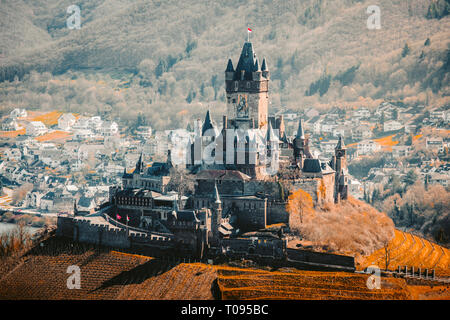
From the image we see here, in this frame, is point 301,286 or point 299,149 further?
point 299,149

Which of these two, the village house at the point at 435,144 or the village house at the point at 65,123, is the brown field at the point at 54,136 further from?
the village house at the point at 435,144

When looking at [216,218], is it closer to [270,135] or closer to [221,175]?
[221,175]

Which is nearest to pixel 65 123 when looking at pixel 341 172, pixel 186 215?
pixel 341 172

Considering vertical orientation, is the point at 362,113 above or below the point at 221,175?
above

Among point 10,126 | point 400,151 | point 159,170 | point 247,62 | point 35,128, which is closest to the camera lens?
point 159,170

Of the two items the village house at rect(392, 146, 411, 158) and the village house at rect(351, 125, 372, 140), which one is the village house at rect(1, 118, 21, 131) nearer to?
the village house at rect(351, 125, 372, 140)

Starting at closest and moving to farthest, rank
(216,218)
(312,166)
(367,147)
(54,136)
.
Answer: (216,218) < (312,166) < (367,147) < (54,136)

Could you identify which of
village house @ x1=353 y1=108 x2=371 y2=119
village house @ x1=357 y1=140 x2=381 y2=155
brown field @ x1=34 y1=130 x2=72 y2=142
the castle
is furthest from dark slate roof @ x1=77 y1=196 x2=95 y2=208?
village house @ x1=353 y1=108 x2=371 y2=119
